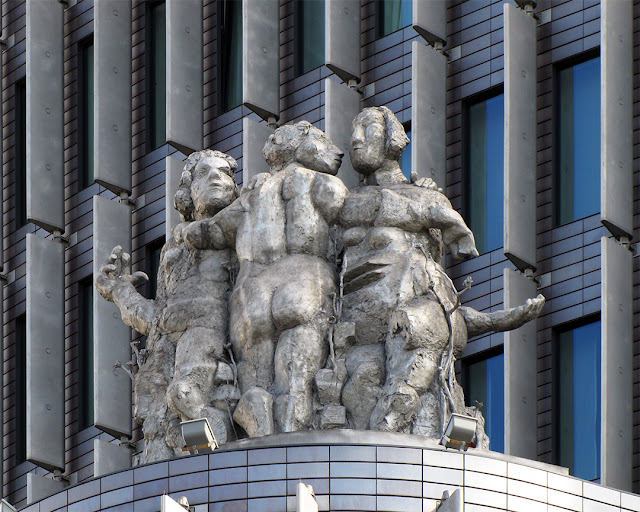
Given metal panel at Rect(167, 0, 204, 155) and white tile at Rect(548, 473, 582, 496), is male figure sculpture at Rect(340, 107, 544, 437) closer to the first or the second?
white tile at Rect(548, 473, 582, 496)

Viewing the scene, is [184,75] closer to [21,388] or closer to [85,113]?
[85,113]

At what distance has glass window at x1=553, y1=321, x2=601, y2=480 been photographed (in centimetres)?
4103

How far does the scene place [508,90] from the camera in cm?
4256

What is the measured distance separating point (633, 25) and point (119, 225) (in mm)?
10213

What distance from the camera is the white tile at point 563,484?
93.6ft

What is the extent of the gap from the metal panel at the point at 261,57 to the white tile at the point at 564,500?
18.2 meters

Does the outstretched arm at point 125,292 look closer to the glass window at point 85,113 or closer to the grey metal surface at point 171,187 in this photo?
the grey metal surface at point 171,187

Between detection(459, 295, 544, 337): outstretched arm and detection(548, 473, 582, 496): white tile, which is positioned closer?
detection(548, 473, 582, 496): white tile

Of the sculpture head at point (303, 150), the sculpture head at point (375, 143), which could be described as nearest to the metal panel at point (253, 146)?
the sculpture head at point (303, 150)

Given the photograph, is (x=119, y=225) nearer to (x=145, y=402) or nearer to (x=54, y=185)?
(x=54, y=185)

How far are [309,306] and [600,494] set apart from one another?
3.79m

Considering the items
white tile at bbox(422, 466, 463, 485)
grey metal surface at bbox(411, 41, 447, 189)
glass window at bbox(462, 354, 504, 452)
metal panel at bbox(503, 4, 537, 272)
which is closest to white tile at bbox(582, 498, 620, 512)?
white tile at bbox(422, 466, 463, 485)

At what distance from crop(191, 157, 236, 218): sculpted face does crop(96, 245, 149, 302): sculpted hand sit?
1147mm

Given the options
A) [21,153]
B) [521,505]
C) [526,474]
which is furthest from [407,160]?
[521,505]
